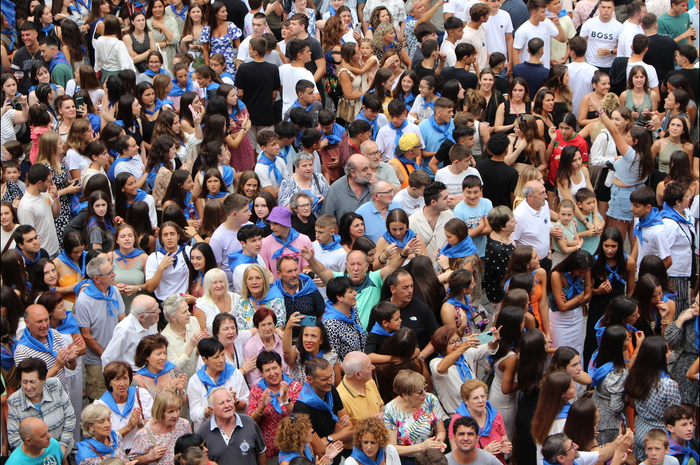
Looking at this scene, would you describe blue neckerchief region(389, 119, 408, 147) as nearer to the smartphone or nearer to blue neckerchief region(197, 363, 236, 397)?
the smartphone

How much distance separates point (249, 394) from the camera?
6.69 meters

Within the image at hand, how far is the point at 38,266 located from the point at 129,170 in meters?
Answer: 2.16

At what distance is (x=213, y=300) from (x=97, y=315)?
99 cm

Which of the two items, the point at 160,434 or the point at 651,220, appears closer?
the point at 160,434

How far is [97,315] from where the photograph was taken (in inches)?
292

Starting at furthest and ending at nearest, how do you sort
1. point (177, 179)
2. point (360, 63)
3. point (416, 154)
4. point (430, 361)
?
point (360, 63) → point (416, 154) → point (177, 179) → point (430, 361)

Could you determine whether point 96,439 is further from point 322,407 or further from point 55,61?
point 55,61

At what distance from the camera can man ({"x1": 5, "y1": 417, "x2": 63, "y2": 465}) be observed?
5934 mm

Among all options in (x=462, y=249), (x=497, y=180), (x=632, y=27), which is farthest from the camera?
(x=632, y=27)

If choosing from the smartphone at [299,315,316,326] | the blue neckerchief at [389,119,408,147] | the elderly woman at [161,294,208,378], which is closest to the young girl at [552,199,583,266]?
the blue neckerchief at [389,119,408,147]

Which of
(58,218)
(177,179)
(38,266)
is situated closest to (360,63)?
(177,179)

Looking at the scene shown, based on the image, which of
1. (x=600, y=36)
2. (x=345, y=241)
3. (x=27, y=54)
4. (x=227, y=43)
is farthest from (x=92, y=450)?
(x=600, y=36)

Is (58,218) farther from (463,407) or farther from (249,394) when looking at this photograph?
(463,407)

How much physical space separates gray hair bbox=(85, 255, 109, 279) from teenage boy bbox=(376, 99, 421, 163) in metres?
3.87
